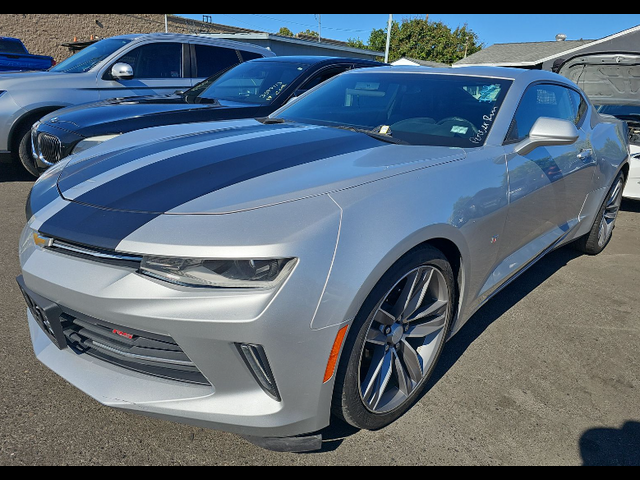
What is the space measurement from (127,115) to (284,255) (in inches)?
142

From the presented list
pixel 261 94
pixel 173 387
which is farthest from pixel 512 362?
pixel 261 94

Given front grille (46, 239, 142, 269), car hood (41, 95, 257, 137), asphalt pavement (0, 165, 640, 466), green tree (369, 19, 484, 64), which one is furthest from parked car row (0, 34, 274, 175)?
green tree (369, 19, 484, 64)

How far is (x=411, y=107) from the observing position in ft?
9.67

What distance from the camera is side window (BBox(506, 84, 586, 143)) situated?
2834 mm

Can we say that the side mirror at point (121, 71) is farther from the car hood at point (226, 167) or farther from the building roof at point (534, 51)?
the building roof at point (534, 51)

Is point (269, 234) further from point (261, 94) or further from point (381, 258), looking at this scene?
point (261, 94)

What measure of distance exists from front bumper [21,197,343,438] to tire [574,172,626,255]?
3422 millimetres

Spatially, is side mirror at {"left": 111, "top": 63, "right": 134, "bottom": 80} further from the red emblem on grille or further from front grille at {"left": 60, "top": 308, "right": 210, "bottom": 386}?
the red emblem on grille

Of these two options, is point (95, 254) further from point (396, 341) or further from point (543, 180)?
point (543, 180)

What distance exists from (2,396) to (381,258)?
1747 millimetres

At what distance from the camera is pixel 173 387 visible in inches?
66.3

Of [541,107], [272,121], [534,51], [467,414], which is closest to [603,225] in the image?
[541,107]

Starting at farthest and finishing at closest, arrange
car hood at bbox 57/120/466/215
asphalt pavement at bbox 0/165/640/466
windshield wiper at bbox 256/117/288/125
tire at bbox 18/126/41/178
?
1. tire at bbox 18/126/41/178
2. windshield wiper at bbox 256/117/288/125
3. asphalt pavement at bbox 0/165/640/466
4. car hood at bbox 57/120/466/215

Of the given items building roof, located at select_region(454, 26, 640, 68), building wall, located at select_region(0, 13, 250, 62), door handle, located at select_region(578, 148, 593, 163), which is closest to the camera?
door handle, located at select_region(578, 148, 593, 163)
